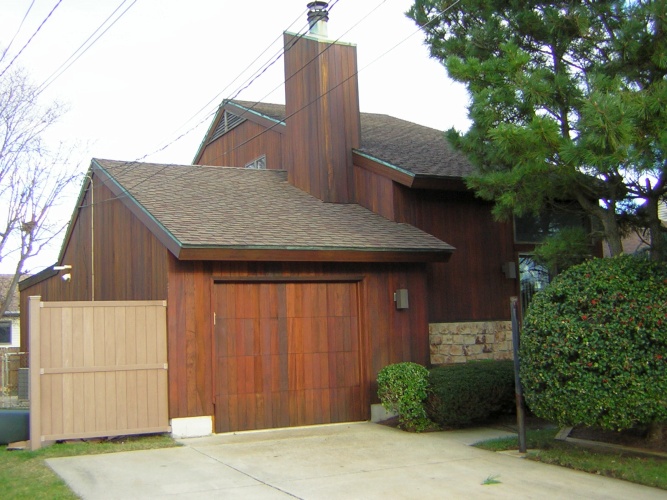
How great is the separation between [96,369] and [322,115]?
256 inches

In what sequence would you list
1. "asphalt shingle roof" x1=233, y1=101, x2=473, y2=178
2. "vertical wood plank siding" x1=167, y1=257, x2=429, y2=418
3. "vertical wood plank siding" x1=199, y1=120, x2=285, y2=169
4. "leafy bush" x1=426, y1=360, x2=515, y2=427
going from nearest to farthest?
"vertical wood plank siding" x1=167, y1=257, x2=429, y2=418, "leafy bush" x1=426, y1=360, x2=515, y2=427, "asphalt shingle roof" x1=233, y1=101, x2=473, y2=178, "vertical wood plank siding" x1=199, y1=120, x2=285, y2=169

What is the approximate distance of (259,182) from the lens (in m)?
14.0

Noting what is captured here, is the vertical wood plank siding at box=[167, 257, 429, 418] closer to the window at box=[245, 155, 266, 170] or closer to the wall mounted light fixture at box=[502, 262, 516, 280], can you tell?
the wall mounted light fixture at box=[502, 262, 516, 280]

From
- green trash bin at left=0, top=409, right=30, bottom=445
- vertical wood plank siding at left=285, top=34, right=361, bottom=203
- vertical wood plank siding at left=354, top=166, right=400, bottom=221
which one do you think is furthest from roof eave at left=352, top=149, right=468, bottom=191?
green trash bin at left=0, top=409, right=30, bottom=445

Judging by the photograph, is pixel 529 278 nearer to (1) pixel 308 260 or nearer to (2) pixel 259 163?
(1) pixel 308 260

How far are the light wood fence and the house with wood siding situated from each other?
0.27m

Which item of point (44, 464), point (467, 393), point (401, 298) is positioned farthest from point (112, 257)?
point (467, 393)

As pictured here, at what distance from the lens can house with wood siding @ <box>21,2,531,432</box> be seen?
10430 mm

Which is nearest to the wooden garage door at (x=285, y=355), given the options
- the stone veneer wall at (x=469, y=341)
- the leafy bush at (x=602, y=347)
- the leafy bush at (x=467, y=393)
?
the leafy bush at (x=467, y=393)

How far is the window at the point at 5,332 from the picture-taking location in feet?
Result: 106

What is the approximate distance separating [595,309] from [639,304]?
1.45 ft

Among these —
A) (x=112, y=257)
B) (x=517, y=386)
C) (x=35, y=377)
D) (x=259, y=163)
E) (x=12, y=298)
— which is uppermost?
(x=259, y=163)

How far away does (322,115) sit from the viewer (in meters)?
13.9

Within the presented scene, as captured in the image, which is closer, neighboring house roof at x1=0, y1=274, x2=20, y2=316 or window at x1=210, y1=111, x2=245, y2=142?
window at x1=210, y1=111, x2=245, y2=142
